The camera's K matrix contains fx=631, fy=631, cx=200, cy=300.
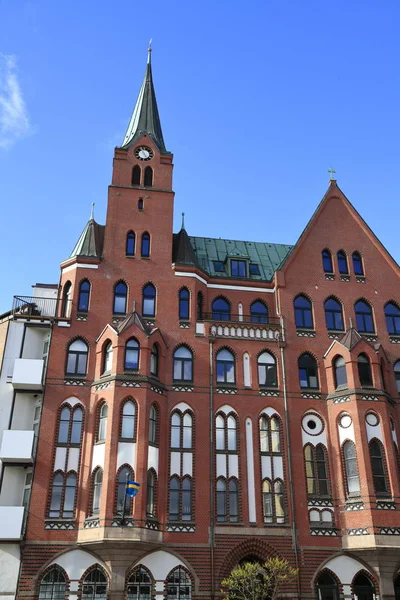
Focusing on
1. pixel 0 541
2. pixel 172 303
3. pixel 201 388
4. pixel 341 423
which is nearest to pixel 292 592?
pixel 341 423

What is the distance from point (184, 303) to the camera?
40625 mm

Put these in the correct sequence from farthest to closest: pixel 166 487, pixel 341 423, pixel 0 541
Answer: pixel 341 423 < pixel 166 487 < pixel 0 541

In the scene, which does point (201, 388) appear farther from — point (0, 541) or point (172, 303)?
point (0, 541)

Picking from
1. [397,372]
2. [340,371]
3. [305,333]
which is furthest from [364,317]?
[340,371]

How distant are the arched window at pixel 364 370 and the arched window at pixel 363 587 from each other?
10.7 meters

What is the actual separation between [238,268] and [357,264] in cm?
822

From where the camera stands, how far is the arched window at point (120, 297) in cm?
3953

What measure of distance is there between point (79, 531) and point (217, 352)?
13157mm

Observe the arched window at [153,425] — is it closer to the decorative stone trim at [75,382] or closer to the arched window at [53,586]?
the decorative stone trim at [75,382]

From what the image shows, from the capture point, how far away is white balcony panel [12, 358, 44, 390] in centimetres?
3612

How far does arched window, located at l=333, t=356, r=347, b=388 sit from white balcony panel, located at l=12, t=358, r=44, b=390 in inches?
698

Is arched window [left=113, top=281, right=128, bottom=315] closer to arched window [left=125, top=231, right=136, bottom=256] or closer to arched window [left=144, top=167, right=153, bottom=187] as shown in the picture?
arched window [left=125, top=231, right=136, bottom=256]

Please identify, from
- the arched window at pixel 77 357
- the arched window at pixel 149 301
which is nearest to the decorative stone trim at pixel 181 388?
the arched window at pixel 149 301

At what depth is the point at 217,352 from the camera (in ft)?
129
